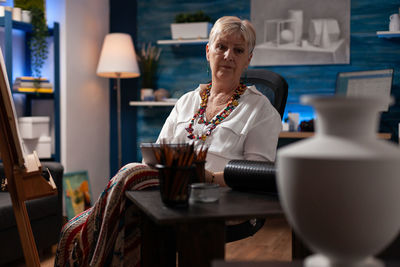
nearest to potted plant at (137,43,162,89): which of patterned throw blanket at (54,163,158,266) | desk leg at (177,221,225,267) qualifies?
patterned throw blanket at (54,163,158,266)

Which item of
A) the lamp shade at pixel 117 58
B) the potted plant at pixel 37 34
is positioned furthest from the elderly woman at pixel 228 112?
the potted plant at pixel 37 34

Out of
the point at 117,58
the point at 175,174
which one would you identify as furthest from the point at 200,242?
the point at 117,58

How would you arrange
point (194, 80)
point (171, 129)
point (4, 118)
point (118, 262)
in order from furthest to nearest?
point (194, 80)
point (171, 129)
point (4, 118)
point (118, 262)

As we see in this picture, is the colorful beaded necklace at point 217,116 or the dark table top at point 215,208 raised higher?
the colorful beaded necklace at point 217,116

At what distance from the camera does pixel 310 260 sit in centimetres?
64

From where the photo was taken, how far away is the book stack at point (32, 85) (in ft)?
12.4

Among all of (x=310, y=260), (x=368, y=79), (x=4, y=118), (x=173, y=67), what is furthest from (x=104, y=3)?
(x=310, y=260)

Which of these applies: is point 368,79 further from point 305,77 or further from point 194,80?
point 194,80

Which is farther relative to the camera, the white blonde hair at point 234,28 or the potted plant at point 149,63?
the potted plant at point 149,63

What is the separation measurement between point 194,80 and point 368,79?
1622 millimetres

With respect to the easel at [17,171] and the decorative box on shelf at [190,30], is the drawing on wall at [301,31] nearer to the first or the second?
the decorative box on shelf at [190,30]

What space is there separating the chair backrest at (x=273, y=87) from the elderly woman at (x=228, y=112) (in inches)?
4.7

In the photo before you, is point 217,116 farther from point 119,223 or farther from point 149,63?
point 149,63

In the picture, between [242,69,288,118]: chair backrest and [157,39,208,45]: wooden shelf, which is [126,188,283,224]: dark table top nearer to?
[242,69,288,118]: chair backrest
